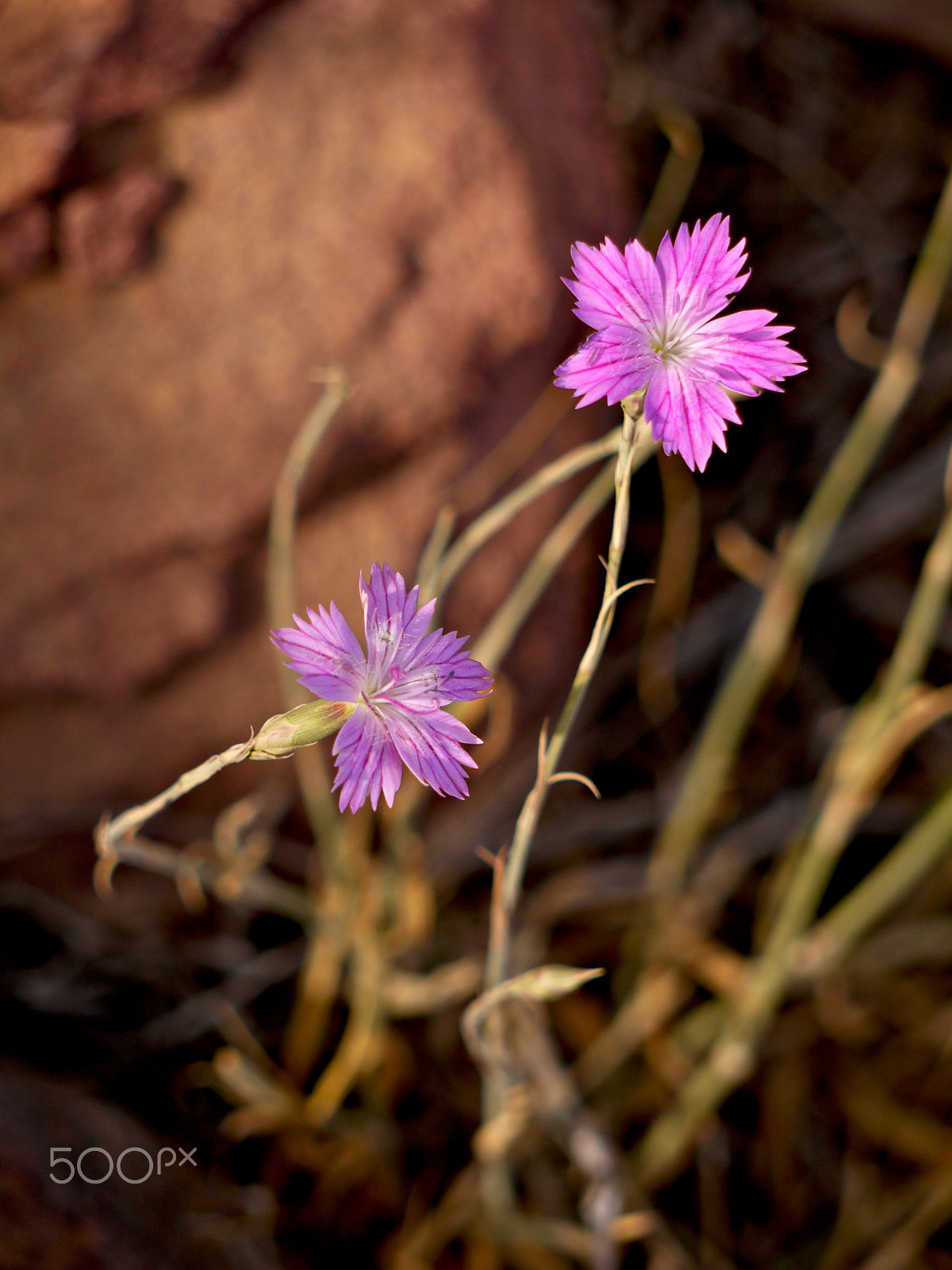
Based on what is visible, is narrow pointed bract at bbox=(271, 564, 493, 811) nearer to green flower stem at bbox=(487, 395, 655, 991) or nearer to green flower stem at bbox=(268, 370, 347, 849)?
green flower stem at bbox=(487, 395, 655, 991)

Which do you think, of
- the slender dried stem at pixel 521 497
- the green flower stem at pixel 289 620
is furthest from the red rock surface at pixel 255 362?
the slender dried stem at pixel 521 497

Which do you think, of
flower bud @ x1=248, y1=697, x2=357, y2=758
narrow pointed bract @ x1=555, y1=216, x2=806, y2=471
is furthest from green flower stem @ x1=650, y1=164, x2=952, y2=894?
flower bud @ x1=248, y1=697, x2=357, y2=758

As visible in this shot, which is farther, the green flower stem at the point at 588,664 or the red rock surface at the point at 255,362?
the red rock surface at the point at 255,362

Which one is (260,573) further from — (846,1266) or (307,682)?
(846,1266)

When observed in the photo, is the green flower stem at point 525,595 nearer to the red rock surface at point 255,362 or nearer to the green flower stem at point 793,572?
the red rock surface at point 255,362

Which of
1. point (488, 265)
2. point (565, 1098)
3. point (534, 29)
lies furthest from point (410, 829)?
point (534, 29)

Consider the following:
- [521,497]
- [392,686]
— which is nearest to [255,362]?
[521,497]

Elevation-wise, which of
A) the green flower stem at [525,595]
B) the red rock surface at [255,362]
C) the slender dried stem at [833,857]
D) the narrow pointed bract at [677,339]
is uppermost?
the red rock surface at [255,362]
